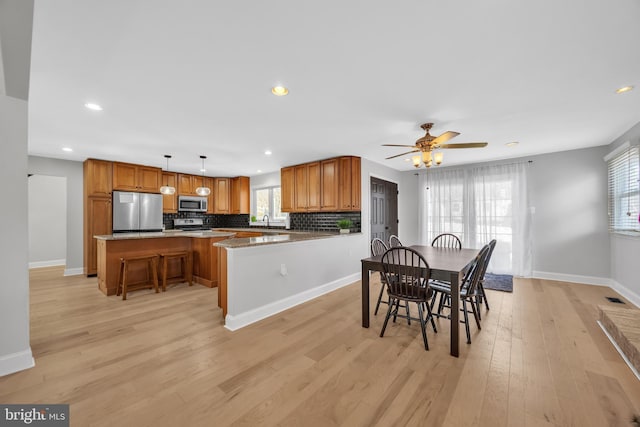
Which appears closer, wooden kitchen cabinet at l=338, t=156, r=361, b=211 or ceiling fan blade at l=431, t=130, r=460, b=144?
ceiling fan blade at l=431, t=130, r=460, b=144

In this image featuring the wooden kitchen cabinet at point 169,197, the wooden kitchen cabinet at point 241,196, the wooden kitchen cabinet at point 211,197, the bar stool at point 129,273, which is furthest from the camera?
the wooden kitchen cabinet at point 241,196

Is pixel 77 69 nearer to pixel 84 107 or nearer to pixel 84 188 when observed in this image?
pixel 84 107

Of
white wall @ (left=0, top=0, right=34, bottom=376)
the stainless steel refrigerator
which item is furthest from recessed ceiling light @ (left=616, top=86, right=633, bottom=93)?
the stainless steel refrigerator

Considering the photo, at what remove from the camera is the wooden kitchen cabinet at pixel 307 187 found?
4999 millimetres

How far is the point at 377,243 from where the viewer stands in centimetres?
362

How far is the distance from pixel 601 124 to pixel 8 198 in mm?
6131

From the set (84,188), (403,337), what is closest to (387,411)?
(403,337)

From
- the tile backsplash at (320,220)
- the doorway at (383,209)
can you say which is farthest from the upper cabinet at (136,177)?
the doorway at (383,209)

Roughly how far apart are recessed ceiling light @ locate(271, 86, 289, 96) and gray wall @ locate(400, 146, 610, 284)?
16.0 ft

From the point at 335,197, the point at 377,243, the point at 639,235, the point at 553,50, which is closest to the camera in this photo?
the point at 553,50

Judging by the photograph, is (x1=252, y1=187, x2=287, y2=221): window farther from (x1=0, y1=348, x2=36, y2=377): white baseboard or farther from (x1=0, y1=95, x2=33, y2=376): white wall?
(x1=0, y1=348, x2=36, y2=377): white baseboard

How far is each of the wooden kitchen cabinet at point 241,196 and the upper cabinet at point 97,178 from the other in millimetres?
2855

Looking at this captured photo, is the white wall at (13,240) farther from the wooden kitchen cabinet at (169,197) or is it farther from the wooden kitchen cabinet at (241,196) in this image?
the wooden kitchen cabinet at (241,196)

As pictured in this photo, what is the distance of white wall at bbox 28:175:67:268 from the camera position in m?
5.95
